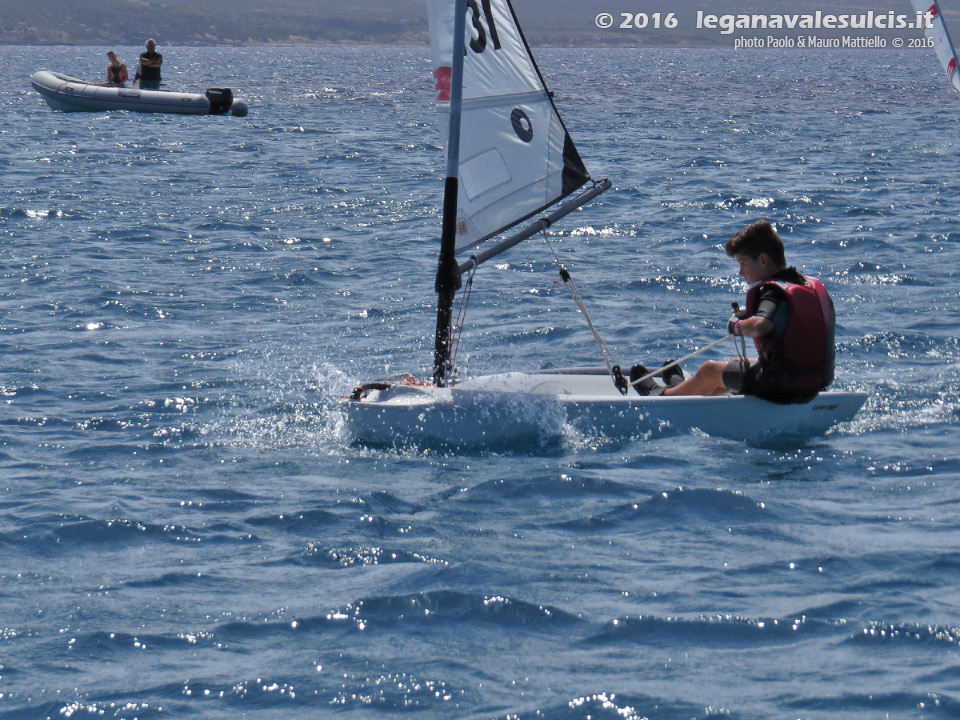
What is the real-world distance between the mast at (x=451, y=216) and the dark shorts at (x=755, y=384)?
2238 mm

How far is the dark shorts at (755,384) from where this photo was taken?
9.36m

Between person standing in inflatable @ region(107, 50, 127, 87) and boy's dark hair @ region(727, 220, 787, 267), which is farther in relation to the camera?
person standing in inflatable @ region(107, 50, 127, 87)

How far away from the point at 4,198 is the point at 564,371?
15119mm

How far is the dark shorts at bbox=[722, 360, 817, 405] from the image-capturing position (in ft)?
30.7

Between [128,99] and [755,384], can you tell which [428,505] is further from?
[128,99]

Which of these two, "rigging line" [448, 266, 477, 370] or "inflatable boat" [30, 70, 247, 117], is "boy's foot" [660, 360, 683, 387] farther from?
"inflatable boat" [30, 70, 247, 117]

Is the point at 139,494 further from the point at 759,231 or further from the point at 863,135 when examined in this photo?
the point at 863,135

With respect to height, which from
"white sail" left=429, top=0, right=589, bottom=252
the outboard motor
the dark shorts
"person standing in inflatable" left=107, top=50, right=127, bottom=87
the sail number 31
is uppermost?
"person standing in inflatable" left=107, top=50, right=127, bottom=87

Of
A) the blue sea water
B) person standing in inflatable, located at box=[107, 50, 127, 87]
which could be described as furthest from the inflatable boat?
the blue sea water

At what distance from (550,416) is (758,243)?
6.62 ft

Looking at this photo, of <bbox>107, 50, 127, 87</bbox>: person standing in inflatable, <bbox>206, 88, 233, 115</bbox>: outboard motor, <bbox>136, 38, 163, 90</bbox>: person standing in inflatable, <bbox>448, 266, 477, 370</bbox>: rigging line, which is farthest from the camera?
<bbox>107, 50, 127, 87</bbox>: person standing in inflatable

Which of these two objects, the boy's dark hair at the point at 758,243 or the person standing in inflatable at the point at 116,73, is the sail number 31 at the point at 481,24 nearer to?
the boy's dark hair at the point at 758,243

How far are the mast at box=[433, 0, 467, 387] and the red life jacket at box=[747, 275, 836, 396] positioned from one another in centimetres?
234

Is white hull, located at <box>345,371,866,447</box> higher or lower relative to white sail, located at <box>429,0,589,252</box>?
lower
